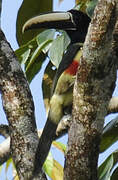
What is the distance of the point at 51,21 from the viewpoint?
328cm

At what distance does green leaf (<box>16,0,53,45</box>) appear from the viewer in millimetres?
3916

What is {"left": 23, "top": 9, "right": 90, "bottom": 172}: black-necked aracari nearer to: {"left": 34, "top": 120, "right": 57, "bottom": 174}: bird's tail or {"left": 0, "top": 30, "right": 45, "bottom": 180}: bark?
{"left": 34, "top": 120, "right": 57, "bottom": 174}: bird's tail

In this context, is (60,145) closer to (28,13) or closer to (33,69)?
(33,69)

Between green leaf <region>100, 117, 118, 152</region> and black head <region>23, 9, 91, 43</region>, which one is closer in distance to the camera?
green leaf <region>100, 117, 118, 152</region>

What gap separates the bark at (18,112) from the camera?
2707 mm

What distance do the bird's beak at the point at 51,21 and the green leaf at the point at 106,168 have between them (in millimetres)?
858

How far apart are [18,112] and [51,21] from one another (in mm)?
685

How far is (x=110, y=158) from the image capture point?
291cm

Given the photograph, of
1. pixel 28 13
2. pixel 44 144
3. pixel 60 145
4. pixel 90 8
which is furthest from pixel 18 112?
pixel 28 13

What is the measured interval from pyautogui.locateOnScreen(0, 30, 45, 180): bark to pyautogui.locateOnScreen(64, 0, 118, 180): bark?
1.16 feet

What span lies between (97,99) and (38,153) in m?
0.54

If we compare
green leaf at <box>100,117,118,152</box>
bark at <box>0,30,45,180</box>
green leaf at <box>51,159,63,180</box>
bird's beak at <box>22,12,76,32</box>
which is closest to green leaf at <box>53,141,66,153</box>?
green leaf at <box>51,159,63,180</box>

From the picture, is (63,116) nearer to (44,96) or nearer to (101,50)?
(44,96)

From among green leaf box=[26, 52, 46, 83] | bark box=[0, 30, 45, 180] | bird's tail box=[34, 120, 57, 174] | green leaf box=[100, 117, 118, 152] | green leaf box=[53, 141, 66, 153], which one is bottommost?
green leaf box=[53, 141, 66, 153]
